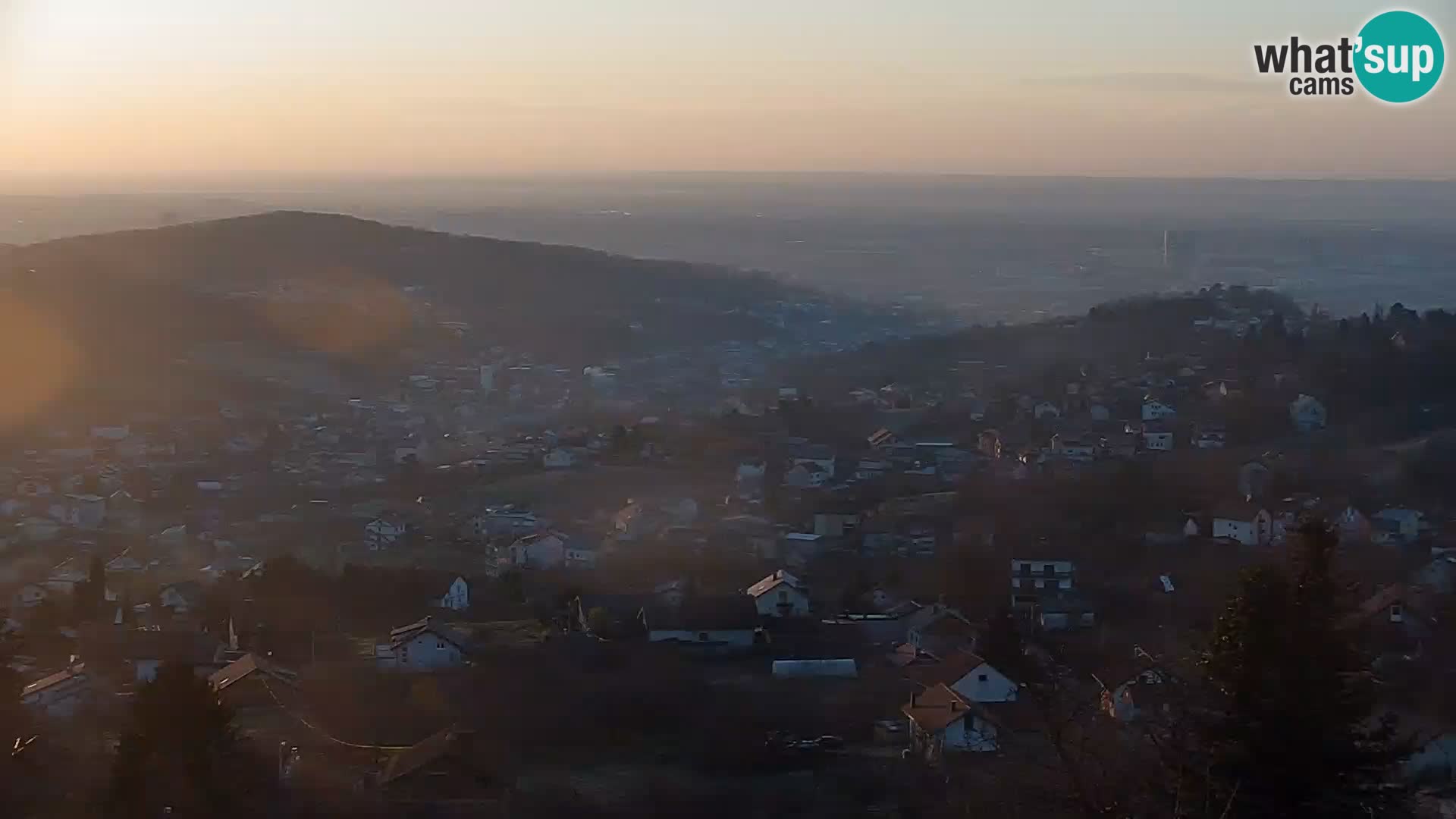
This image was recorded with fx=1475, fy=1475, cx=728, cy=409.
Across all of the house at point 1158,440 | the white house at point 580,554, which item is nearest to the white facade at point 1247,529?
the house at point 1158,440

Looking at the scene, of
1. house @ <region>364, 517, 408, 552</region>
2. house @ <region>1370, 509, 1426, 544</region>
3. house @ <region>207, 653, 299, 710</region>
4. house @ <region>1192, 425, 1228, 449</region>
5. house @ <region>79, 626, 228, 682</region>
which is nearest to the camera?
house @ <region>207, 653, 299, 710</region>

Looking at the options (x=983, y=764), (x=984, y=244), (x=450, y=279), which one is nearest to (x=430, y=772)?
(x=983, y=764)

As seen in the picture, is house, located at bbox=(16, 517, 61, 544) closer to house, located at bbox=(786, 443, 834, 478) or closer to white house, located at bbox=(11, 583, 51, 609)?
white house, located at bbox=(11, 583, 51, 609)

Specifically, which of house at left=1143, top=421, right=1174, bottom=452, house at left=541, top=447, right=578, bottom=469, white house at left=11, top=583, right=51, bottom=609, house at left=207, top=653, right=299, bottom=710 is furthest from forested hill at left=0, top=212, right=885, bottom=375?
house at left=207, top=653, right=299, bottom=710

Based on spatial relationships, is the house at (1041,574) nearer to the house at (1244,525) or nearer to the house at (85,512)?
the house at (1244,525)

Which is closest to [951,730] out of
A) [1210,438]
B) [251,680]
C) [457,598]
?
[251,680]

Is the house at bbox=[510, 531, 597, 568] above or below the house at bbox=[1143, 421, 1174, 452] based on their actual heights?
below
